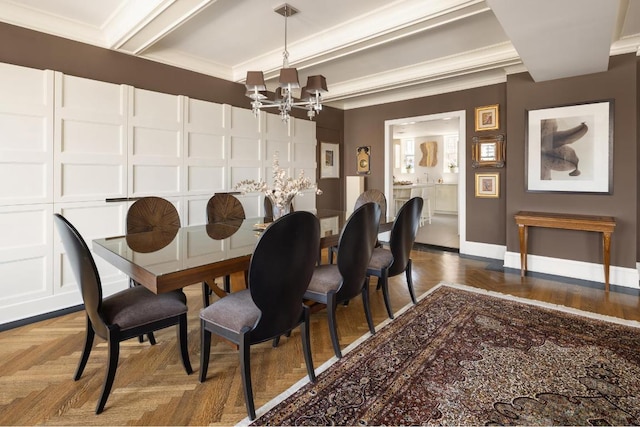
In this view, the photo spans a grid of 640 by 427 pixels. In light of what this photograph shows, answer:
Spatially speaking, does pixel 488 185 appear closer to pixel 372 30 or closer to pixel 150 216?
pixel 372 30

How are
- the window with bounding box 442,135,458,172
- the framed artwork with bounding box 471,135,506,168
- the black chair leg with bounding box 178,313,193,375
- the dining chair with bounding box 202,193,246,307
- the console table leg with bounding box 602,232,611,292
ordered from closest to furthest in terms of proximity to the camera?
1. the black chair leg with bounding box 178,313,193,375
2. the dining chair with bounding box 202,193,246,307
3. the console table leg with bounding box 602,232,611,292
4. the framed artwork with bounding box 471,135,506,168
5. the window with bounding box 442,135,458,172

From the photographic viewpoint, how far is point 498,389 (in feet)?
6.19

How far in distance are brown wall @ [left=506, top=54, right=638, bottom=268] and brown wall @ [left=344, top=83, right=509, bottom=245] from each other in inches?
13.5

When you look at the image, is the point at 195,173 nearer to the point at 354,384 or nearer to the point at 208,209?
the point at 208,209

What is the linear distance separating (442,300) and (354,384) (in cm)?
165

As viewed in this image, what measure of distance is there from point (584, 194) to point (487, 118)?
1.57m

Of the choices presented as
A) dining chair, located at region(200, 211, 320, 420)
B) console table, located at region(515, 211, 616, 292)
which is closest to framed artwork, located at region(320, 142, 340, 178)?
console table, located at region(515, 211, 616, 292)

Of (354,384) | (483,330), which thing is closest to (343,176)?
(483,330)

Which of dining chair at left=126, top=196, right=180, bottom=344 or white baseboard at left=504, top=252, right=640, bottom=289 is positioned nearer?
dining chair at left=126, top=196, right=180, bottom=344

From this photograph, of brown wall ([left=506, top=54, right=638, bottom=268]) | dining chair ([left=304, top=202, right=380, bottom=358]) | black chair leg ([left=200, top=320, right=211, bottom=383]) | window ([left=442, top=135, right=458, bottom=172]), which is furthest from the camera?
window ([left=442, top=135, right=458, bottom=172])

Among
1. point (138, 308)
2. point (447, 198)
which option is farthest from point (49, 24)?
point (447, 198)

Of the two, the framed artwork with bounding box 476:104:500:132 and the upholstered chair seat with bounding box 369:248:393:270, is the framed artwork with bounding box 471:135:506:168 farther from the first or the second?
the upholstered chair seat with bounding box 369:248:393:270

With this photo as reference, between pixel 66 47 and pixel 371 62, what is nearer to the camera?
pixel 66 47

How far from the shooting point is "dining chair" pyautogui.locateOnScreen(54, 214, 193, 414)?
1.62 meters
